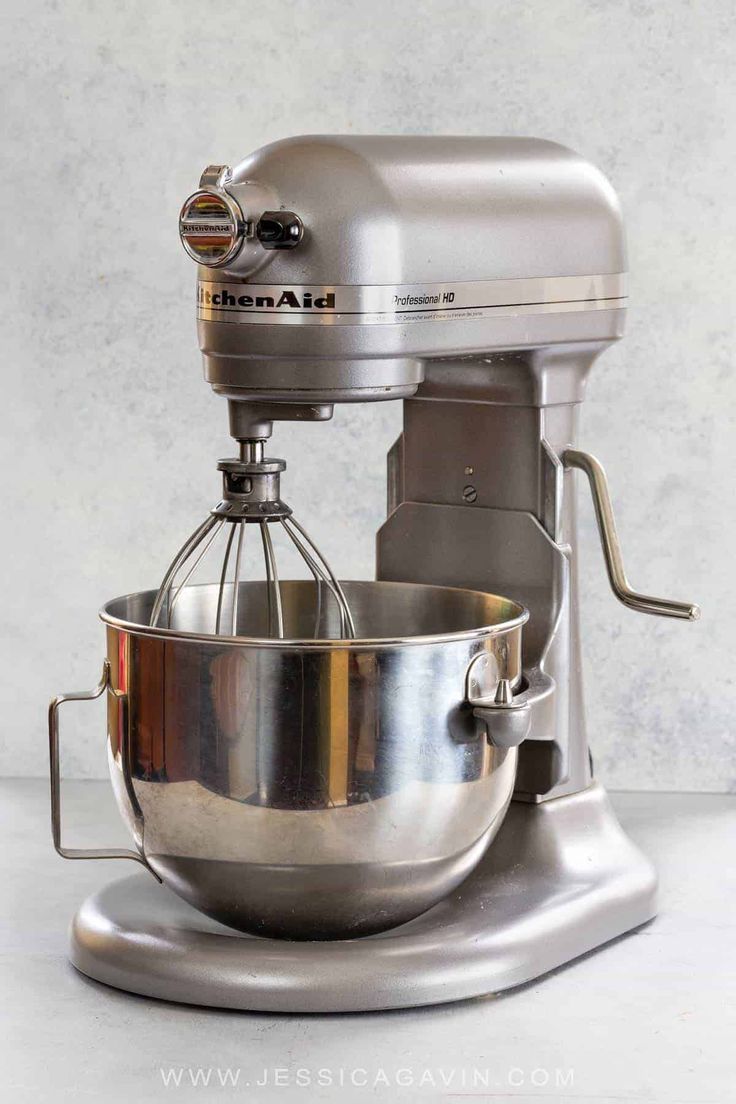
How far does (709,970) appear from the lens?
106 centimetres

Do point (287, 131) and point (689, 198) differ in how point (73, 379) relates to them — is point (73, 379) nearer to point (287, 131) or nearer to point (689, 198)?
point (287, 131)

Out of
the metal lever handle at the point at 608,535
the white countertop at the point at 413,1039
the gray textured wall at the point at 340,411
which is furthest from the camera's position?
the gray textured wall at the point at 340,411

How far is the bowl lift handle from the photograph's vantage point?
3.14ft

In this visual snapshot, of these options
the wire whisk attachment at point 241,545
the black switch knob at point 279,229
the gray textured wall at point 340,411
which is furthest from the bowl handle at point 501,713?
the gray textured wall at point 340,411

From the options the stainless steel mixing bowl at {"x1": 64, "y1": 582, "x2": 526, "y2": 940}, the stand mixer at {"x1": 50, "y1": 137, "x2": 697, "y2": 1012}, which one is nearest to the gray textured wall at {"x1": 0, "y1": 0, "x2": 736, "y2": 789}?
the stand mixer at {"x1": 50, "y1": 137, "x2": 697, "y2": 1012}

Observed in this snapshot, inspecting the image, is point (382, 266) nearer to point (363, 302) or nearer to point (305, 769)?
point (363, 302)

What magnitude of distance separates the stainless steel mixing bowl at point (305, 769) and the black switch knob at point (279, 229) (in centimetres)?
22

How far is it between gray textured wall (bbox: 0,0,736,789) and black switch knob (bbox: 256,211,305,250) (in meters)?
0.67

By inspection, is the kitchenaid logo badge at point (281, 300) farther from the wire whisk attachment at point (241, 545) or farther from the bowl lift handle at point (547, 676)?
the bowl lift handle at point (547, 676)

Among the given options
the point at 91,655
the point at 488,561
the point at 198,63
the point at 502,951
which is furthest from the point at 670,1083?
the point at 198,63

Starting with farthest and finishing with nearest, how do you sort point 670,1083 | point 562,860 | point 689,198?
point 689,198
point 562,860
point 670,1083

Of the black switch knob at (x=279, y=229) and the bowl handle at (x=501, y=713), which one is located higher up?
the black switch knob at (x=279, y=229)

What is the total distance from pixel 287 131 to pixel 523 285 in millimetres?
597

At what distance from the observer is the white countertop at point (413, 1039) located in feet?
2.87
